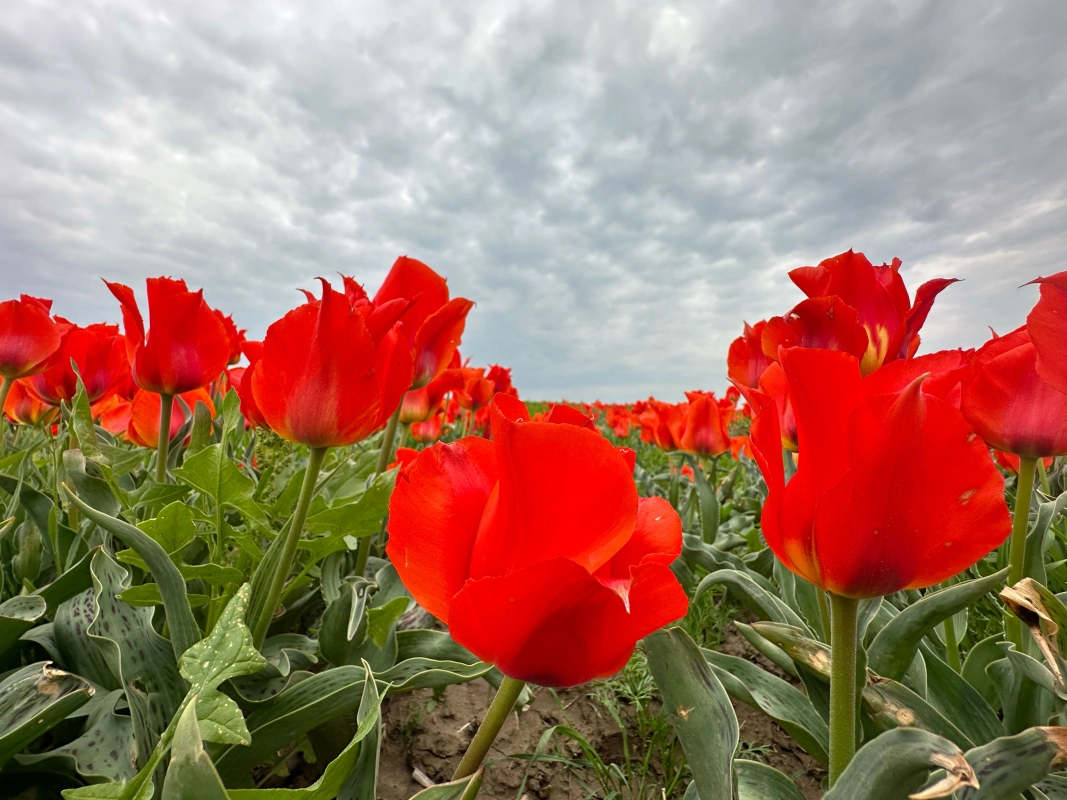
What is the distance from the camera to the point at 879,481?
1.84 feet

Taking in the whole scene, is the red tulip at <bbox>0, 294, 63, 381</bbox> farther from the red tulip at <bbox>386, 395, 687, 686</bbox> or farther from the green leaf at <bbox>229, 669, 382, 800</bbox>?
the red tulip at <bbox>386, 395, 687, 686</bbox>

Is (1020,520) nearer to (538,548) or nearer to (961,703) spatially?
(961,703)

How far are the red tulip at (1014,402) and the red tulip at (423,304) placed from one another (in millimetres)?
957

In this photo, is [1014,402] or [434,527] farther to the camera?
[1014,402]

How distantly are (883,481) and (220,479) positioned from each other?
99 centimetres

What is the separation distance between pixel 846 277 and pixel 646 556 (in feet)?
2.88

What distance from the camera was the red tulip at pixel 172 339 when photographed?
4.42 ft

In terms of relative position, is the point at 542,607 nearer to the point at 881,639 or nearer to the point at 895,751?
the point at 895,751

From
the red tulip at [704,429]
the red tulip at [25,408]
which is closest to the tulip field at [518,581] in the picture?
the red tulip at [25,408]

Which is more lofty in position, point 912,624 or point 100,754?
point 912,624

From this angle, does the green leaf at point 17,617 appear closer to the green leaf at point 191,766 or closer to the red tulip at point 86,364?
the green leaf at point 191,766

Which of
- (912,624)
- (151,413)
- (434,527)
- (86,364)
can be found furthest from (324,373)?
(86,364)

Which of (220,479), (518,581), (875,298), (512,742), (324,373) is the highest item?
(875,298)

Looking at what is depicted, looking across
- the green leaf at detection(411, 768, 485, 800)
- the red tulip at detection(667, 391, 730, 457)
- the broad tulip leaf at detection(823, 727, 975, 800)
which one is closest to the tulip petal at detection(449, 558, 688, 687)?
the green leaf at detection(411, 768, 485, 800)
